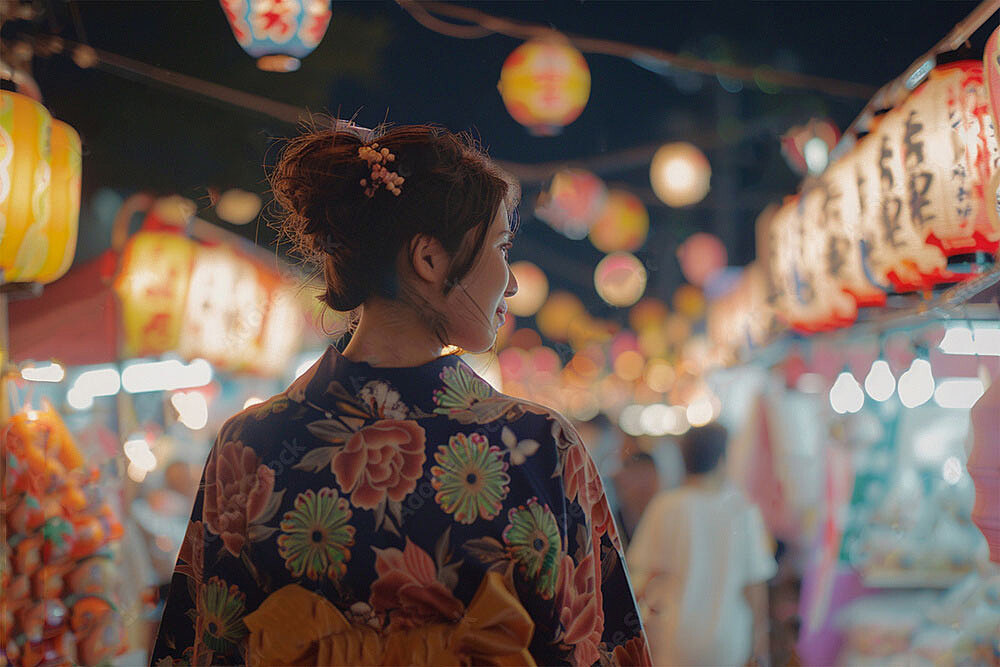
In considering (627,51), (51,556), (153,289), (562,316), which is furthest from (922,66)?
(51,556)

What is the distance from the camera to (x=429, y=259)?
178 cm

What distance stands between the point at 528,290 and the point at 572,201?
0.63 meters

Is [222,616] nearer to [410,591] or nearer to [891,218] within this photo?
[410,591]

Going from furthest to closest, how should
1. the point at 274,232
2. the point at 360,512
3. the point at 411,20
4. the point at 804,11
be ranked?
1. the point at 804,11
2. the point at 411,20
3. the point at 274,232
4. the point at 360,512

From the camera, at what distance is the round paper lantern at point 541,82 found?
2920 mm

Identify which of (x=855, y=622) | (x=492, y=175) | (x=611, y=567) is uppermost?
(x=492, y=175)

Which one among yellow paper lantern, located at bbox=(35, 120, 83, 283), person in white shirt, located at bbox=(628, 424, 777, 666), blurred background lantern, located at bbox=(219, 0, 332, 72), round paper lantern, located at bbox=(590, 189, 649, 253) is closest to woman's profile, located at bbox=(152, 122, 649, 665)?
blurred background lantern, located at bbox=(219, 0, 332, 72)

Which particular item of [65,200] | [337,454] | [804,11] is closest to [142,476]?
[65,200]

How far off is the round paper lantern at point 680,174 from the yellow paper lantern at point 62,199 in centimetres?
280

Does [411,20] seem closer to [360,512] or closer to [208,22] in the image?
[208,22]

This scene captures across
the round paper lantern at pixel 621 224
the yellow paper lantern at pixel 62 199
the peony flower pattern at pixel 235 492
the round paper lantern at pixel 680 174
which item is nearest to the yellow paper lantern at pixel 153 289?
the yellow paper lantern at pixel 62 199

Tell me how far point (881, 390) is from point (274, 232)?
351 cm

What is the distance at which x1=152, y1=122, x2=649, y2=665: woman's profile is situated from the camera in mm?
1681

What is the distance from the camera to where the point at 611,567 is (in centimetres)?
185
